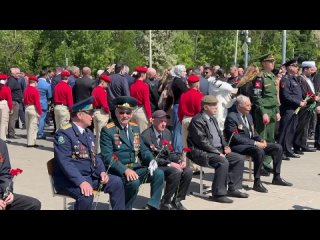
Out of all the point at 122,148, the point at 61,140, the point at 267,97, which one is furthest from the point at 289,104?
the point at 61,140

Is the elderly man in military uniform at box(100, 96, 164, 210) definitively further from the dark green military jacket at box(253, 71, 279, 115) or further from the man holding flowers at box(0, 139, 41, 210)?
the dark green military jacket at box(253, 71, 279, 115)

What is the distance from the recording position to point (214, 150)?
7.79 metres

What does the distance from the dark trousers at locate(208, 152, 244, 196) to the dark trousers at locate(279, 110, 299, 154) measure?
3674 millimetres

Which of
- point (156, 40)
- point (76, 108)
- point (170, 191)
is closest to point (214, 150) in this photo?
point (170, 191)

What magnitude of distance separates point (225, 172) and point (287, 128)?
4200 millimetres

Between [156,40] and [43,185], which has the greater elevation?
[156,40]

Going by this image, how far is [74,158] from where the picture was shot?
19.4ft

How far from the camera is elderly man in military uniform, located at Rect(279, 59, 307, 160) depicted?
11125 millimetres

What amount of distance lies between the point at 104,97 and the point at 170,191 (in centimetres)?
465

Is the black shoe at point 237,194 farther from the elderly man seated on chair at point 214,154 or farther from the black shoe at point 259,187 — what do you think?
the black shoe at point 259,187

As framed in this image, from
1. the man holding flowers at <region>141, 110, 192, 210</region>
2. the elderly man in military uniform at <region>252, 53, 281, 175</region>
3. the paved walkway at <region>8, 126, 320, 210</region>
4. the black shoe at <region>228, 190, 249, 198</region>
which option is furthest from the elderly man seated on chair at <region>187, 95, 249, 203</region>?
the elderly man in military uniform at <region>252, 53, 281, 175</region>

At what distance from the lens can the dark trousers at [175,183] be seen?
22.9 ft
